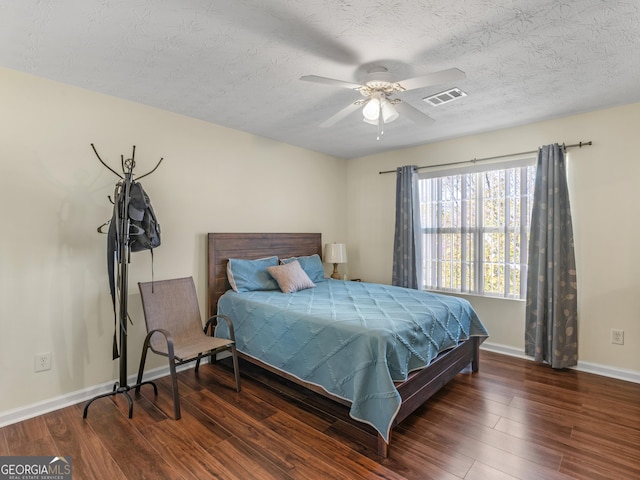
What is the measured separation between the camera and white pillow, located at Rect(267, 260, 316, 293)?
3469mm

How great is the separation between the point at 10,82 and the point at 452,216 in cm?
436

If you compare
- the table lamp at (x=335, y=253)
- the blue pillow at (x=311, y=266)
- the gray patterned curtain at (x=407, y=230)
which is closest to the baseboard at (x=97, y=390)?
the gray patterned curtain at (x=407, y=230)

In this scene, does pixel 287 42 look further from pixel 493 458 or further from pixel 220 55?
Result: pixel 493 458

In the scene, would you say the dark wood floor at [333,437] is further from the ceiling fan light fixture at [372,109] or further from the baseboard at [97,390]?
the ceiling fan light fixture at [372,109]

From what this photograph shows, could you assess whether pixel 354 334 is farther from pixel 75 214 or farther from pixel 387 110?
pixel 75 214

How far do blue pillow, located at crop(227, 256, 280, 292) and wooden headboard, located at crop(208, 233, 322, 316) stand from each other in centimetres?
11

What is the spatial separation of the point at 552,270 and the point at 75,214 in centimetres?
436

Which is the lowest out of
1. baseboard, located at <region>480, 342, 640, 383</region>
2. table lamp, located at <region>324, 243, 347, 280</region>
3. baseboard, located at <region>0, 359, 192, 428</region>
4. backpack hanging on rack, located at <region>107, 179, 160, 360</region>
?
baseboard, located at <region>480, 342, 640, 383</region>

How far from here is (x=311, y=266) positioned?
13.6ft

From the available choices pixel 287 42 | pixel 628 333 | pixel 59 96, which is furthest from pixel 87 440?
pixel 628 333

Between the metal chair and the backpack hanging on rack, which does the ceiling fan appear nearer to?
the backpack hanging on rack

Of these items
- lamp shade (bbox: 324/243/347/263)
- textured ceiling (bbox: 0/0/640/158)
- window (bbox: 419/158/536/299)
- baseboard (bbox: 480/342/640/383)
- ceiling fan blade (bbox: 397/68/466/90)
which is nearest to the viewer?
textured ceiling (bbox: 0/0/640/158)

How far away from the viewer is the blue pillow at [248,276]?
341cm

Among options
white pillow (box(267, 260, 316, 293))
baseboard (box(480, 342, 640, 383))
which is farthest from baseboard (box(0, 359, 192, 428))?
baseboard (box(480, 342, 640, 383))
